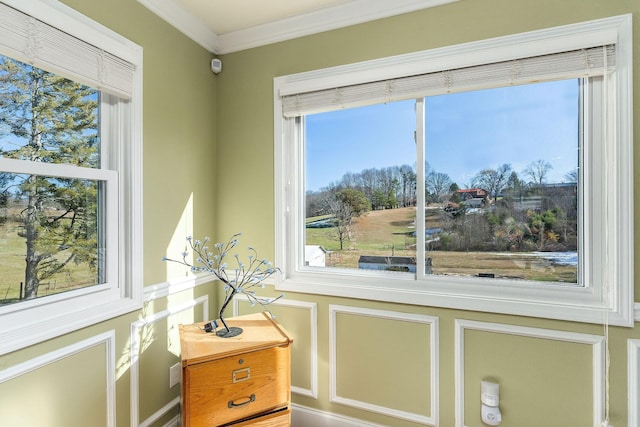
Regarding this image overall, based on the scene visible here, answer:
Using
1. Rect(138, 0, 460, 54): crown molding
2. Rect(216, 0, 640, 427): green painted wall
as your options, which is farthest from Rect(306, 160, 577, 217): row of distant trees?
Rect(138, 0, 460, 54): crown molding

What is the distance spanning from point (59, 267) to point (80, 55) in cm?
91

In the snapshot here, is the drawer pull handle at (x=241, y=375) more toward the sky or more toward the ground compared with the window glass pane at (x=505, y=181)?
more toward the ground

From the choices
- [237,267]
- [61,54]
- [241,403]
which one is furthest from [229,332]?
[61,54]

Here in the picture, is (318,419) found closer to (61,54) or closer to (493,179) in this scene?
(493,179)

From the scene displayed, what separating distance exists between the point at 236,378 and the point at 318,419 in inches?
30.3

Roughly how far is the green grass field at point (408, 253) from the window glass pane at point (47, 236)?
1.20 meters

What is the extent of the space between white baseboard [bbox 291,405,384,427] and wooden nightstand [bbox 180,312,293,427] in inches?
16.6

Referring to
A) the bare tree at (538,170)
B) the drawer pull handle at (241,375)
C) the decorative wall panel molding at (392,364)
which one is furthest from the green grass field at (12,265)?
the bare tree at (538,170)

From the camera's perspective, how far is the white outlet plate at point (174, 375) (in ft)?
6.23

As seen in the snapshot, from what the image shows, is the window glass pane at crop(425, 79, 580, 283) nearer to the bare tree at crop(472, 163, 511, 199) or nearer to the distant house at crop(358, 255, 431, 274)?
the bare tree at crop(472, 163, 511, 199)

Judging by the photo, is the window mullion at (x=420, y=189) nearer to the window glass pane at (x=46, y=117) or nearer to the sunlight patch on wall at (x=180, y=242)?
the sunlight patch on wall at (x=180, y=242)

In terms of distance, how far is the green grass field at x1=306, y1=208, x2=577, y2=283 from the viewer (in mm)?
1680

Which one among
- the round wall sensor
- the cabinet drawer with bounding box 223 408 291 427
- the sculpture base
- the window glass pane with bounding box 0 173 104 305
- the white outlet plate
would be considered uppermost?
the round wall sensor

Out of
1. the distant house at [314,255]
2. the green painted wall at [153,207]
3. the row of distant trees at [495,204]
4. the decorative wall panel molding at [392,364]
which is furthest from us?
the distant house at [314,255]
